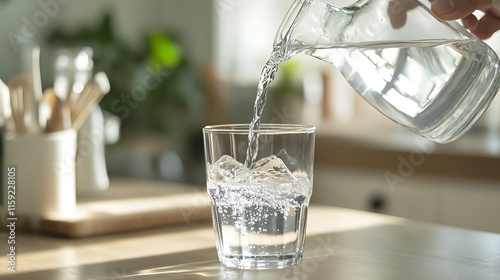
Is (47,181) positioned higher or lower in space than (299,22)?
lower

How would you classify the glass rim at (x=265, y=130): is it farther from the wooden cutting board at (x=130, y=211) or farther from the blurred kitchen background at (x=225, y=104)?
the blurred kitchen background at (x=225, y=104)

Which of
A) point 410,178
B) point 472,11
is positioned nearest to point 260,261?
point 472,11

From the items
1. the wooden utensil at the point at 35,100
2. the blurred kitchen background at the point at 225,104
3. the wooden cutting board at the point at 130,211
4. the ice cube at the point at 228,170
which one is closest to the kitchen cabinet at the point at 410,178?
the blurred kitchen background at the point at 225,104

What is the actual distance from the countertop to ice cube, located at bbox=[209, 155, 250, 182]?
0.10 meters

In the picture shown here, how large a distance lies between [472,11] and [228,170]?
0.40 metres

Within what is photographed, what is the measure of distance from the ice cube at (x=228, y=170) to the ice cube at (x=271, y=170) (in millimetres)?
12

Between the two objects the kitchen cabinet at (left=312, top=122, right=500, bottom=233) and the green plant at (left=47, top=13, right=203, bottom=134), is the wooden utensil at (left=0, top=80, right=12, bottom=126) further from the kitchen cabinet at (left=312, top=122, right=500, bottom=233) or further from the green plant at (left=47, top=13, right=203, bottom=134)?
the green plant at (left=47, top=13, right=203, bottom=134)

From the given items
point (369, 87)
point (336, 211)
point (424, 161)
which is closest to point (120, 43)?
point (424, 161)

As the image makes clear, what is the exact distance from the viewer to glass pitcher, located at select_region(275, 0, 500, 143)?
1.09 metres

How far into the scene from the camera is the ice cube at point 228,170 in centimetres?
100

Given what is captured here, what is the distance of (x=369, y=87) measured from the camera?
1.12 m

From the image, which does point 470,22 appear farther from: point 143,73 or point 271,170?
point 143,73

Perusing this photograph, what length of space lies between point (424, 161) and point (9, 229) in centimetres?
163

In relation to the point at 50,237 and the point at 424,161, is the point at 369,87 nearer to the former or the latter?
the point at 50,237
